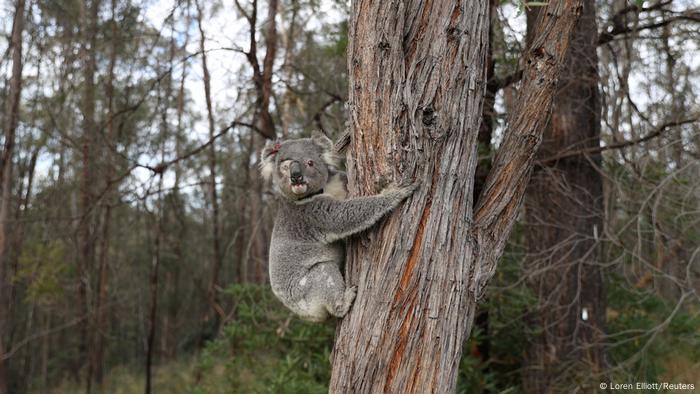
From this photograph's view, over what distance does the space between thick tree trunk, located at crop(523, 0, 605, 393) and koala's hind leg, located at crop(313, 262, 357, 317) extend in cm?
410

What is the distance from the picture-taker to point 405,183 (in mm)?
2686

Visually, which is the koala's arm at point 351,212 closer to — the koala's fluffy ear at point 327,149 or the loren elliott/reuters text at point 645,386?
the koala's fluffy ear at point 327,149

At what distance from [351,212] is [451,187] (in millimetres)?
650

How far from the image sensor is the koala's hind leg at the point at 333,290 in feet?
9.53

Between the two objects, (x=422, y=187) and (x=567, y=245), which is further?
(x=567, y=245)

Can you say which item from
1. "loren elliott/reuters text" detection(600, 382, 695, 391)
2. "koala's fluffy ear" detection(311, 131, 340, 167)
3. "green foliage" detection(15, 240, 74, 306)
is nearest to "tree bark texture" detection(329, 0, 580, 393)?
"koala's fluffy ear" detection(311, 131, 340, 167)

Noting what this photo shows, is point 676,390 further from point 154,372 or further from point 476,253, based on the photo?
point 154,372

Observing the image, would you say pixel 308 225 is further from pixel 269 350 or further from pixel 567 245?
pixel 269 350

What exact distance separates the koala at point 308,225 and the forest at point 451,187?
0.82 feet

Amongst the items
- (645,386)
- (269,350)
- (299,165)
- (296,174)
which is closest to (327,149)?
(299,165)

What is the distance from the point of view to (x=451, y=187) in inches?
104

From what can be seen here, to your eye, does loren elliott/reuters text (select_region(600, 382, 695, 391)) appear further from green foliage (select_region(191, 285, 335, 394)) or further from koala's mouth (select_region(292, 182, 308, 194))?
koala's mouth (select_region(292, 182, 308, 194))

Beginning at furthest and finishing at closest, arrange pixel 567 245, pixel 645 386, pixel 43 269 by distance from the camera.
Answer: pixel 43 269, pixel 567 245, pixel 645 386

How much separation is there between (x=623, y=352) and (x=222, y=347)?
590 cm
